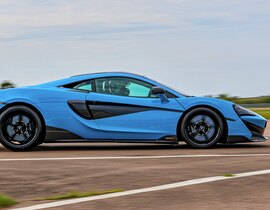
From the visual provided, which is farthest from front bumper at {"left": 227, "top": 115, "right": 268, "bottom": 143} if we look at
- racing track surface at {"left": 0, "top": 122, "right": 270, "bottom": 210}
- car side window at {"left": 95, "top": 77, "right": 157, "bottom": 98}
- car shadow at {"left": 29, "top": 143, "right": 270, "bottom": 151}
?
car side window at {"left": 95, "top": 77, "right": 157, "bottom": 98}

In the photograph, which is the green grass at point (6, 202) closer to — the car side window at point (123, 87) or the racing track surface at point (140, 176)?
the racing track surface at point (140, 176)

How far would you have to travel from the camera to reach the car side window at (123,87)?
33.3 ft

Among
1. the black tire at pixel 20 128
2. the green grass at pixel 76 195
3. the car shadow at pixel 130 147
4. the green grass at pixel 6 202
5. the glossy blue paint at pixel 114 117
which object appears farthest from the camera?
the car shadow at pixel 130 147

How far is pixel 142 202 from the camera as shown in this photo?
17.0ft

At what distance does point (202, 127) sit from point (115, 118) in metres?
1.30

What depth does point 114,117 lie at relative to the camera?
9.99 meters

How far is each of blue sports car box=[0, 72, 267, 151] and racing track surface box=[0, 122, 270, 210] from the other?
37 centimetres

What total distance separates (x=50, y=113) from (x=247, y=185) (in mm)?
4618

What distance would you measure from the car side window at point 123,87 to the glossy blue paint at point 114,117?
0.33 ft

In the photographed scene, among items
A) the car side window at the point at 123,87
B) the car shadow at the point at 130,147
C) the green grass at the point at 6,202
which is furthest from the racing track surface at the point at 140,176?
Result: the car side window at the point at 123,87

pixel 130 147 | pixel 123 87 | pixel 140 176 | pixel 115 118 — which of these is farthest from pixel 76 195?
pixel 130 147

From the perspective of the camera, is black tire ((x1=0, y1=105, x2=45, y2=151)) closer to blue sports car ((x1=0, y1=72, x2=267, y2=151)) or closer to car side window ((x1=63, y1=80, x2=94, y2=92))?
blue sports car ((x1=0, y1=72, x2=267, y2=151))

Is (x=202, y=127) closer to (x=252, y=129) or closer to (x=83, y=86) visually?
(x=252, y=129)

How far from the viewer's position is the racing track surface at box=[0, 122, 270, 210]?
205 inches
